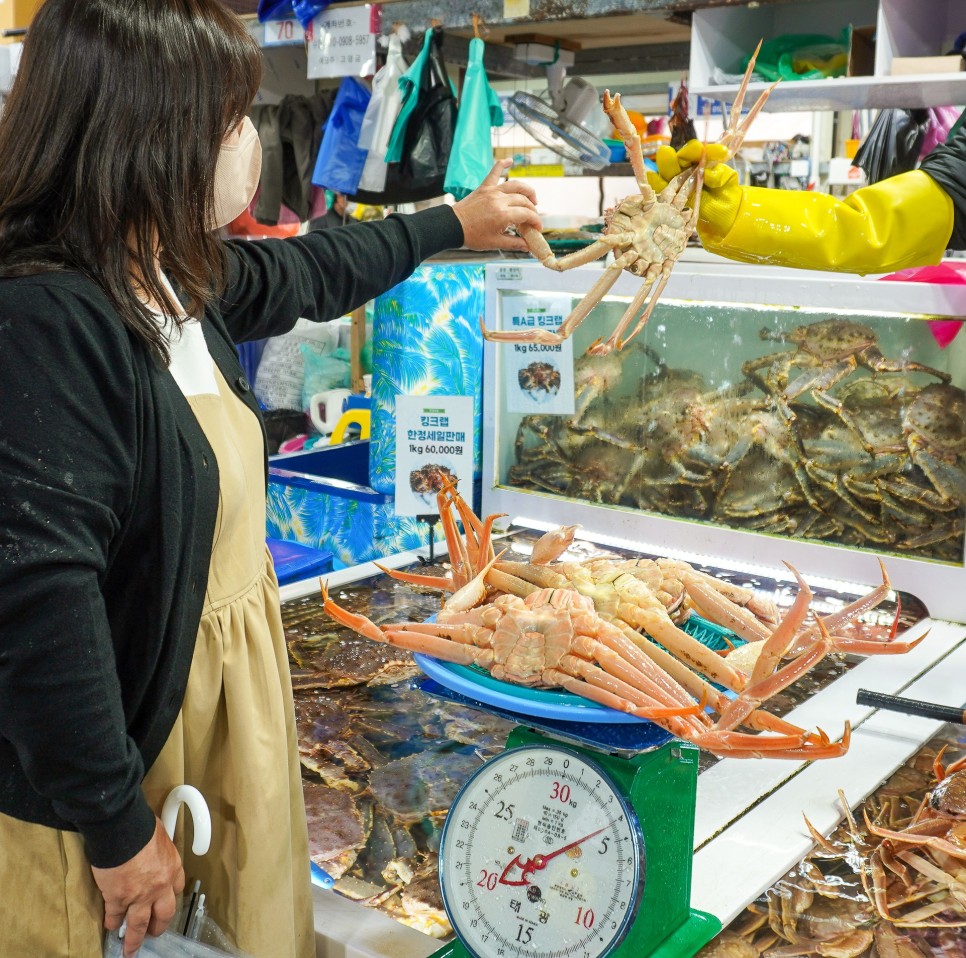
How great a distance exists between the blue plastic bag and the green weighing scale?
3023mm

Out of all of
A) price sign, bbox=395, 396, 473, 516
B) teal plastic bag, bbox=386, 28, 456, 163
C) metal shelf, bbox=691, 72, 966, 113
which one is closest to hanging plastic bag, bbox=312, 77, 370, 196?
teal plastic bag, bbox=386, 28, 456, 163

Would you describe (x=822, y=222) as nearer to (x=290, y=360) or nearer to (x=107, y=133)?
(x=107, y=133)

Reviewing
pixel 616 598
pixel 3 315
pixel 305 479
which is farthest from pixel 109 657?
pixel 305 479

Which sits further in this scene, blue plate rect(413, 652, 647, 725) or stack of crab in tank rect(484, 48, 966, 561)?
stack of crab in tank rect(484, 48, 966, 561)

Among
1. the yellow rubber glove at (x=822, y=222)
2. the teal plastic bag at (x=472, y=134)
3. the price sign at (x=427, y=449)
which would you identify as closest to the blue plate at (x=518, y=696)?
the yellow rubber glove at (x=822, y=222)

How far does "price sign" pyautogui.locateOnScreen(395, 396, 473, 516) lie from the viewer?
7.15 feet

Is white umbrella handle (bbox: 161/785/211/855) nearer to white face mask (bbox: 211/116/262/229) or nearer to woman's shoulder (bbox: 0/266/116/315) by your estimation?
woman's shoulder (bbox: 0/266/116/315)

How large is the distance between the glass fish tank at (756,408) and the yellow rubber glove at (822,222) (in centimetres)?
37

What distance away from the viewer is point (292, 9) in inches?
144

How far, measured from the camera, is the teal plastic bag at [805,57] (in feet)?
9.57

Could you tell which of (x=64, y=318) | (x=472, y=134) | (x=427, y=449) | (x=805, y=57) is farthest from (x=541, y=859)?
(x=472, y=134)

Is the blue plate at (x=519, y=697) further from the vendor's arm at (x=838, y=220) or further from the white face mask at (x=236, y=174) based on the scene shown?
the vendor's arm at (x=838, y=220)

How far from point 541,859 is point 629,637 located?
0.24 m

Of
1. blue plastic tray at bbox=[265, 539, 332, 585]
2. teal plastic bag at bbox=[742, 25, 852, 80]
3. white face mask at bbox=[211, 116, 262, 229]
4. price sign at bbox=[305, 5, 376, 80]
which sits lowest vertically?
blue plastic tray at bbox=[265, 539, 332, 585]
